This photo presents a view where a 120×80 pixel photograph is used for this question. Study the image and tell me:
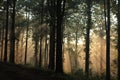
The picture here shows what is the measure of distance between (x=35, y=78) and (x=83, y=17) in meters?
18.1

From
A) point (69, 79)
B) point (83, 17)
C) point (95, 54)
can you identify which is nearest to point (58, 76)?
point (69, 79)

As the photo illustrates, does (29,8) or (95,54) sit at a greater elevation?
(29,8)

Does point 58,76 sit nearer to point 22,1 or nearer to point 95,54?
point 22,1

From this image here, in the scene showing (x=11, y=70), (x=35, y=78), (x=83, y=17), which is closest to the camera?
(x=35, y=78)

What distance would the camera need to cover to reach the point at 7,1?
28.4 meters

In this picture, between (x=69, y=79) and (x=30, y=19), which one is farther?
(x=30, y=19)

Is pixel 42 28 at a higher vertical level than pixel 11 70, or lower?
higher

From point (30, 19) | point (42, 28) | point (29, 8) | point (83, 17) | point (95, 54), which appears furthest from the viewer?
point (95, 54)

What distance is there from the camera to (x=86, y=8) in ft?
98.4

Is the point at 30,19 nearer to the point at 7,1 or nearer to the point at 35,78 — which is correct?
the point at 7,1

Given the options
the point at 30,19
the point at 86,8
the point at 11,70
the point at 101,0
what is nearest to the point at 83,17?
the point at 86,8

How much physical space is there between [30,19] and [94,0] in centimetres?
1762

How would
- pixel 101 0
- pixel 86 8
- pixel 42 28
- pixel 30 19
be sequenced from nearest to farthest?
pixel 101 0 → pixel 86 8 → pixel 42 28 → pixel 30 19

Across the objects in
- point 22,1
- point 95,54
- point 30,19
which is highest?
point 22,1
